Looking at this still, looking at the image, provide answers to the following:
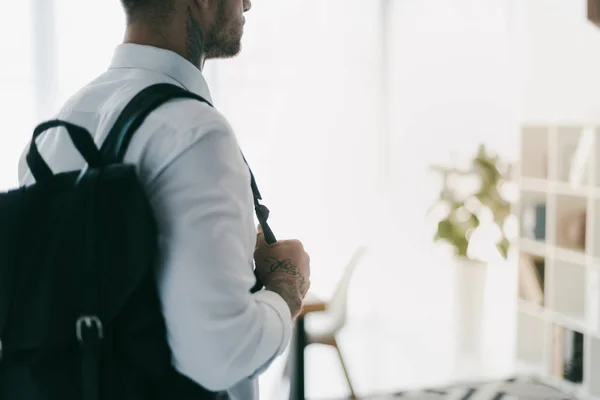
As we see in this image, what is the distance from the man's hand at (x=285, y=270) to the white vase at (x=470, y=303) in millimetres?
3165

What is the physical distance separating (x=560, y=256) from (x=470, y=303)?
2.97ft

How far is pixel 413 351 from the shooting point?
453cm

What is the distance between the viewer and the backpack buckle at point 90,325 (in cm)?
74

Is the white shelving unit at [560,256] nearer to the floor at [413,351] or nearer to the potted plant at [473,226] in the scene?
the potted plant at [473,226]

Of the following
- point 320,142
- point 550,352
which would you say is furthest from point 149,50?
point 320,142

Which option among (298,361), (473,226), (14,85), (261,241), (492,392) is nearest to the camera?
(261,241)

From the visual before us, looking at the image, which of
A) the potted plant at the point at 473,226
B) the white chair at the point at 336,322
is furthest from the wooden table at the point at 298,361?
the potted plant at the point at 473,226

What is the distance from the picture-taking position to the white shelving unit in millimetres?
2955

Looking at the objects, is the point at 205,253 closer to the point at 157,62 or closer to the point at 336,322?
the point at 157,62

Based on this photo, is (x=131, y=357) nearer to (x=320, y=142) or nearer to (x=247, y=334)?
(x=247, y=334)

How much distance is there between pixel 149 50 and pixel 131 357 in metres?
0.45

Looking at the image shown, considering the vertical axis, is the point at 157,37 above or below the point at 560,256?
above

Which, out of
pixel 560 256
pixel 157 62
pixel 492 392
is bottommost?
pixel 492 392

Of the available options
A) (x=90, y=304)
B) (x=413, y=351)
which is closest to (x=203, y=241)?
(x=90, y=304)
